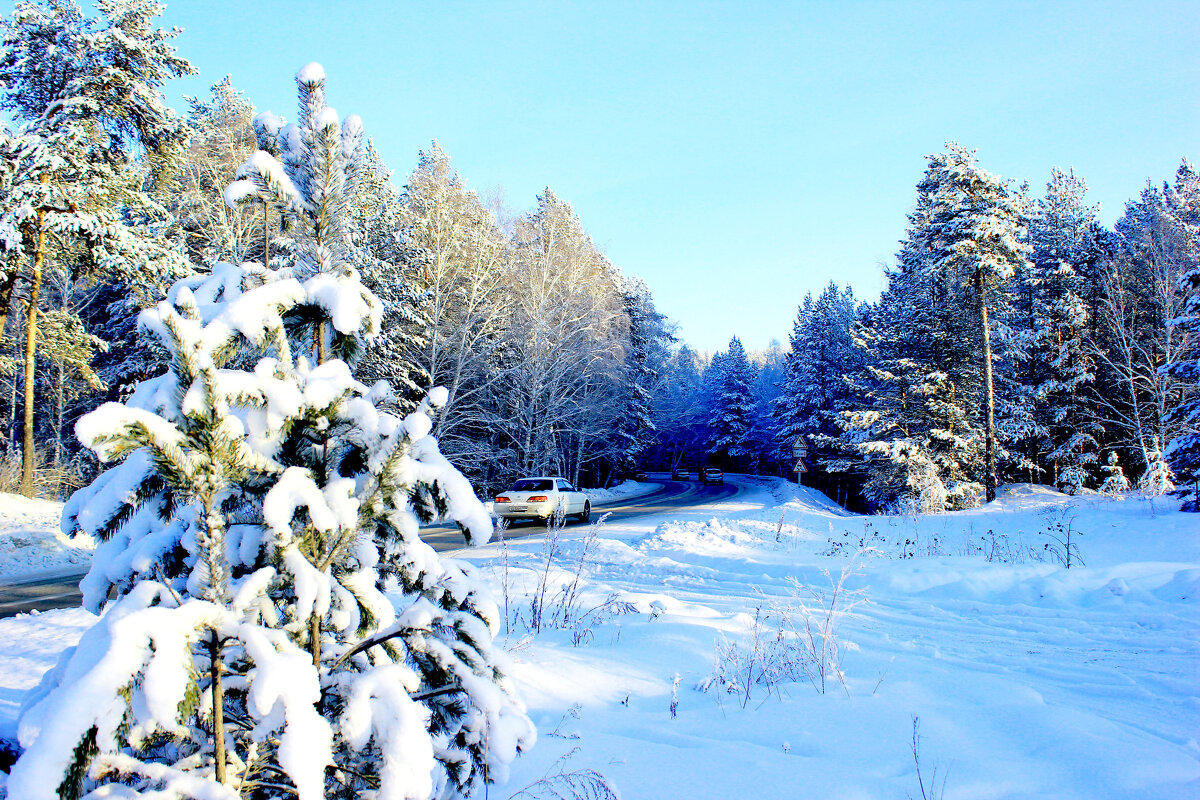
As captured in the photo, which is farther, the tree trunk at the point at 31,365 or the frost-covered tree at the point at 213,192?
the frost-covered tree at the point at 213,192

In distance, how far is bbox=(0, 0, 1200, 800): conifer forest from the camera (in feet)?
4.67

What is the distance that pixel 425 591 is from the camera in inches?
83.5

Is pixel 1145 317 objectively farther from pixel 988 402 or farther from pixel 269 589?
pixel 269 589

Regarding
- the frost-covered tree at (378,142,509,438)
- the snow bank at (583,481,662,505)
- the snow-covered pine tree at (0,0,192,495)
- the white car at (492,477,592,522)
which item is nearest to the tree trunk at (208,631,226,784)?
the white car at (492,477,592,522)

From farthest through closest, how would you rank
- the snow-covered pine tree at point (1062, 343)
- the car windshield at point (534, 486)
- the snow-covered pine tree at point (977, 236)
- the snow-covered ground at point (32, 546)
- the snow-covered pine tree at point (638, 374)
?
the snow-covered pine tree at point (638, 374)
the snow-covered pine tree at point (1062, 343)
the snow-covered pine tree at point (977, 236)
the car windshield at point (534, 486)
the snow-covered ground at point (32, 546)

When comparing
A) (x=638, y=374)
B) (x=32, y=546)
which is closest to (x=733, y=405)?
(x=638, y=374)

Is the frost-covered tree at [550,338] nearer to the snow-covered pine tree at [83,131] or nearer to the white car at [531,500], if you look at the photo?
the white car at [531,500]

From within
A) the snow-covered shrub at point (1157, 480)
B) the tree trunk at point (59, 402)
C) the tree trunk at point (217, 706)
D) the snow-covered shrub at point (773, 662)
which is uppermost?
the tree trunk at point (59, 402)

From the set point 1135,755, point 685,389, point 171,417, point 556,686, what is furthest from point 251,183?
point 685,389

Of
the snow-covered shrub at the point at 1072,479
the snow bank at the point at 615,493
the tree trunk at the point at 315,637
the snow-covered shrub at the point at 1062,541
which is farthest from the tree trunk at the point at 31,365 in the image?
the snow-covered shrub at the point at 1072,479

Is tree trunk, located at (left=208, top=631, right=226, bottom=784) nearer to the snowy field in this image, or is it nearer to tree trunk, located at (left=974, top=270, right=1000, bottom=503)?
the snowy field

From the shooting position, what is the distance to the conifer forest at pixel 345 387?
56.1 inches

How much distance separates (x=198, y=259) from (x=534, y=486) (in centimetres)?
1295

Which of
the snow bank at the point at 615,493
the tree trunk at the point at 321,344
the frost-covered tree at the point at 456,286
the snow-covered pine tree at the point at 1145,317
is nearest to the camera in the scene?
the tree trunk at the point at 321,344
